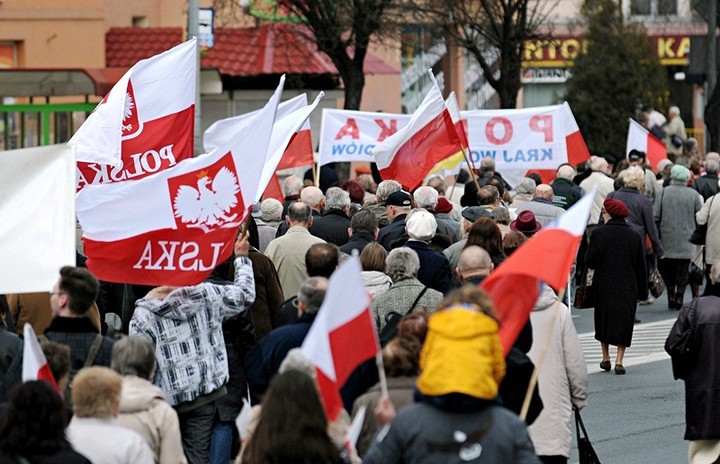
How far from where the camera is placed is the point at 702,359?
31.7 ft

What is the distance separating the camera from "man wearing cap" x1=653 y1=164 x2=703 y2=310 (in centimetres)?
2008

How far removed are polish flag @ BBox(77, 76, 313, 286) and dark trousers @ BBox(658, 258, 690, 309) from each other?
1192 cm

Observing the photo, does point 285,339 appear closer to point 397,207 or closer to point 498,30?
point 397,207

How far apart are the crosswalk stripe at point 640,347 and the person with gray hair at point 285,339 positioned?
7.40 metres

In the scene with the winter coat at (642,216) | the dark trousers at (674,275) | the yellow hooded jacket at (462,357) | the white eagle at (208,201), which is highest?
the white eagle at (208,201)

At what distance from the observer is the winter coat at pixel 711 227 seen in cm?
1838

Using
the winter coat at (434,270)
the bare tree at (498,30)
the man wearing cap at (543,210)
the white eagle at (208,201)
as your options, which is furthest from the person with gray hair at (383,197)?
the bare tree at (498,30)

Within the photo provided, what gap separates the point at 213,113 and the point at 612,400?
21553mm

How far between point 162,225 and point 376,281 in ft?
5.88

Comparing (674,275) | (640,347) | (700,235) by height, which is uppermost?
(700,235)

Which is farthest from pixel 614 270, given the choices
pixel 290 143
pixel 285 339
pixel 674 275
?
pixel 285 339

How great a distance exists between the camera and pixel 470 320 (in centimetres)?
573

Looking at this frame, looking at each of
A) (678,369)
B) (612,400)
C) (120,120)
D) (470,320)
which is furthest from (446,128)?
(470,320)

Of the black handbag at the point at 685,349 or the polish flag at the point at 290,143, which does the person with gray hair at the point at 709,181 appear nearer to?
the polish flag at the point at 290,143
